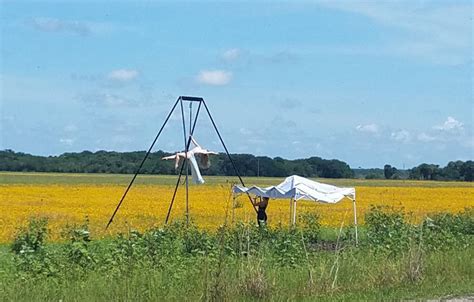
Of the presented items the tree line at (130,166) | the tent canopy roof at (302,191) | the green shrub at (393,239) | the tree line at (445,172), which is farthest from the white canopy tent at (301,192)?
the tree line at (445,172)

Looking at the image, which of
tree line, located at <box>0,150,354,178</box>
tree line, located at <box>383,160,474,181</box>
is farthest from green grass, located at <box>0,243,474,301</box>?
tree line, located at <box>383,160,474,181</box>

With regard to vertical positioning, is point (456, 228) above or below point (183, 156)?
Answer: below

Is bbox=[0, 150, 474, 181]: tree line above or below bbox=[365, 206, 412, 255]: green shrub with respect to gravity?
above

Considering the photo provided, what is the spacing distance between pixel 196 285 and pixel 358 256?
4.48m

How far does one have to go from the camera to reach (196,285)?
1145 centimetres

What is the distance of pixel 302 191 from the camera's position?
22.9 meters

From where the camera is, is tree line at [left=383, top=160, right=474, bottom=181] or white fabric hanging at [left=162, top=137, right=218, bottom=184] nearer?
white fabric hanging at [left=162, top=137, right=218, bottom=184]

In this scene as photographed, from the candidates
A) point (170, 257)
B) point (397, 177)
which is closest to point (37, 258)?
point (170, 257)

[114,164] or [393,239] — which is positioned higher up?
[114,164]

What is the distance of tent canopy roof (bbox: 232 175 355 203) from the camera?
2284 centimetres

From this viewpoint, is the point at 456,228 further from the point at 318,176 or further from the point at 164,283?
the point at 318,176

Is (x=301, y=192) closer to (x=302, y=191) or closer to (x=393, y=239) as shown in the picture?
(x=302, y=191)

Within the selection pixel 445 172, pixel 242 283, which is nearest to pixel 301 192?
pixel 242 283

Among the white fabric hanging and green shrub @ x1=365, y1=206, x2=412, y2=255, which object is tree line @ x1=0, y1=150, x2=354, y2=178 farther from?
green shrub @ x1=365, y1=206, x2=412, y2=255
